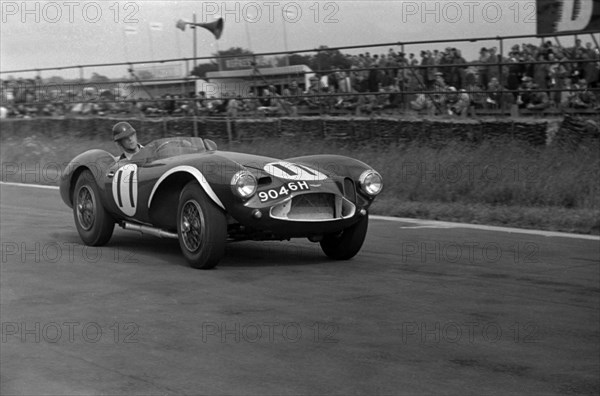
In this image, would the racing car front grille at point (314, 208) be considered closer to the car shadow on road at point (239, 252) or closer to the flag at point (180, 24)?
the car shadow on road at point (239, 252)

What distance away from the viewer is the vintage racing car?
273 inches

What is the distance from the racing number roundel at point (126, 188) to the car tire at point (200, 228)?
2.31ft

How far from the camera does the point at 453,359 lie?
471 cm

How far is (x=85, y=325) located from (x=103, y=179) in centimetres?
290

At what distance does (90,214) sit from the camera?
27.7 ft

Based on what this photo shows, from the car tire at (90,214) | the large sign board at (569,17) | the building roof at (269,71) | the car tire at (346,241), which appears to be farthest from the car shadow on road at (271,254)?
the building roof at (269,71)

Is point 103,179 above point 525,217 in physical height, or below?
above

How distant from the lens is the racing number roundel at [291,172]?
23.3 feet

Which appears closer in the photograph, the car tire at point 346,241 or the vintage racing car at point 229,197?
the vintage racing car at point 229,197

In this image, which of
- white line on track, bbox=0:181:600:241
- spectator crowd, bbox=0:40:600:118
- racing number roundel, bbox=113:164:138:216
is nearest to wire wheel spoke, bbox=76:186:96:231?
racing number roundel, bbox=113:164:138:216

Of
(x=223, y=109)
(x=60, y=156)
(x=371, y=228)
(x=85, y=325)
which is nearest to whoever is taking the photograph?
(x=85, y=325)

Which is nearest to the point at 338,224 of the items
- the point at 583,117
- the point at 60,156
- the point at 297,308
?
the point at 297,308

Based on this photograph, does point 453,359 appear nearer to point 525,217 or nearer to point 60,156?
point 525,217

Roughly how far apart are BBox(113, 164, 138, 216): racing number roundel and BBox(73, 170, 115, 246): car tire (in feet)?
1.01
